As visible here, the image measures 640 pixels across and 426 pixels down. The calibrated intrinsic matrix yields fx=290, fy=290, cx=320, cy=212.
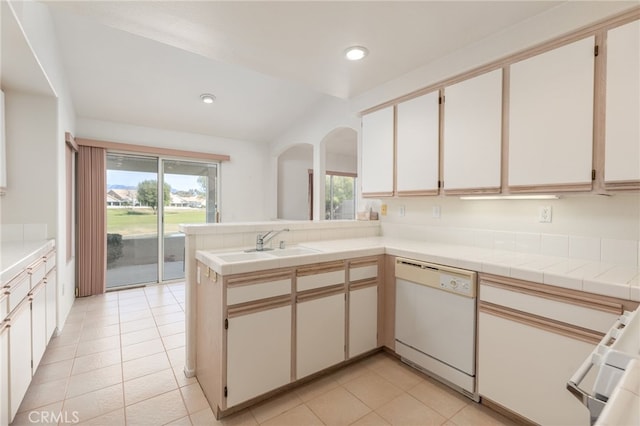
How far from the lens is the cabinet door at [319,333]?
2031 mm

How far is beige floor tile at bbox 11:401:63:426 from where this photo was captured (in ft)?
5.68

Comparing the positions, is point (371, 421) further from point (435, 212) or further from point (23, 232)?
point (23, 232)

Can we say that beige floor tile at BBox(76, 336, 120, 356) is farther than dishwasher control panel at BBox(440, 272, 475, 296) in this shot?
Yes

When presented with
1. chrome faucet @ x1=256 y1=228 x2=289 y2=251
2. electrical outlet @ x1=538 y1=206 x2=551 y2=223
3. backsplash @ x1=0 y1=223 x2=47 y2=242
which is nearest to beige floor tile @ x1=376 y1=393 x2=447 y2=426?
chrome faucet @ x1=256 y1=228 x2=289 y2=251

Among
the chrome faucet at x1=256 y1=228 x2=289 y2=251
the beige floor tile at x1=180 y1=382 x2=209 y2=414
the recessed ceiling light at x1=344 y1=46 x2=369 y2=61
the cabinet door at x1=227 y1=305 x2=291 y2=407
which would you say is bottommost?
the beige floor tile at x1=180 y1=382 x2=209 y2=414

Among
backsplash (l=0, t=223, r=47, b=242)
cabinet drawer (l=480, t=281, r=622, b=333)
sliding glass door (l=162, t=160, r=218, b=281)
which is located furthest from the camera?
sliding glass door (l=162, t=160, r=218, b=281)

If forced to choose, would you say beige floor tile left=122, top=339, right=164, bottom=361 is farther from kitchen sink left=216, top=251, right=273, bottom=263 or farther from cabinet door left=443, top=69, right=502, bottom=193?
cabinet door left=443, top=69, right=502, bottom=193

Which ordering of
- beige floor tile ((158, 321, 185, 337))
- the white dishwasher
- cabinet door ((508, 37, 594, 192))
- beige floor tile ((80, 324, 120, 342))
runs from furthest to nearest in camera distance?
beige floor tile ((158, 321, 185, 337)) < beige floor tile ((80, 324, 120, 342)) < the white dishwasher < cabinet door ((508, 37, 594, 192))

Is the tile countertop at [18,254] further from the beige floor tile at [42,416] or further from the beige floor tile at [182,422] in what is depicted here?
the beige floor tile at [182,422]

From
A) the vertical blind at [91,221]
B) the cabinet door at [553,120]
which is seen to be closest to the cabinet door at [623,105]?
the cabinet door at [553,120]

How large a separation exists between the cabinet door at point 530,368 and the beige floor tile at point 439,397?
0.19 meters

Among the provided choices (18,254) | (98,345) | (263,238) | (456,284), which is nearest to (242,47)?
(263,238)

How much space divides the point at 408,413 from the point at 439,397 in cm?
30

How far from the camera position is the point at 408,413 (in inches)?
73.2
